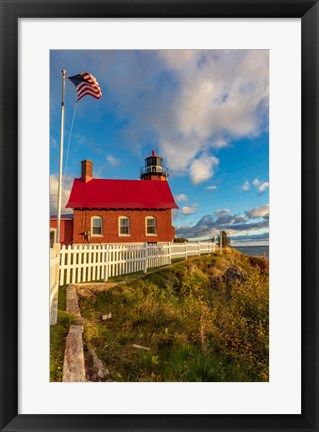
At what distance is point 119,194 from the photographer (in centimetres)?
248

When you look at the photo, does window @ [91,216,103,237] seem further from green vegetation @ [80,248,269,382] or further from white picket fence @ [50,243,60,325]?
green vegetation @ [80,248,269,382]

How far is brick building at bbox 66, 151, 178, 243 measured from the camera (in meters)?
2.30

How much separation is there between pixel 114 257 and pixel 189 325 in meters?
1.00

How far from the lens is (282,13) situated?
5.48 ft

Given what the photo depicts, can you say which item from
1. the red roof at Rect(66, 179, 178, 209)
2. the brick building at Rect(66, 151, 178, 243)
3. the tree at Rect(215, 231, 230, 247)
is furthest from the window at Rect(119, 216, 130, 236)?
the tree at Rect(215, 231, 230, 247)

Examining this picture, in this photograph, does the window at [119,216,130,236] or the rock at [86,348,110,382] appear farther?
the window at [119,216,130,236]

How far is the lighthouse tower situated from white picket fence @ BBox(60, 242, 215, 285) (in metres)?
0.69

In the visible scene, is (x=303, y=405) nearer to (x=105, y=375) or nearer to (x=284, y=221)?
(x=284, y=221)

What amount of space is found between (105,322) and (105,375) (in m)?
0.40

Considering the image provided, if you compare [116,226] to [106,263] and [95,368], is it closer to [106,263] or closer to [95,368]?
[106,263]

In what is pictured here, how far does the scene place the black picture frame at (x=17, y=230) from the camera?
5.27 ft

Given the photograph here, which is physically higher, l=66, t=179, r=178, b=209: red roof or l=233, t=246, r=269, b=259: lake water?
l=66, t=179, r=178, b=209: red roof

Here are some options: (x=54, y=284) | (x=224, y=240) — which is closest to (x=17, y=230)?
(x=54, y=284)

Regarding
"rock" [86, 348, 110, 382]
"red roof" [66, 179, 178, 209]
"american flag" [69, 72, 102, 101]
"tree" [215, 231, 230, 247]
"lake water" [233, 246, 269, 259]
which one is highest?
"american flag" [69, 72, 102, 101]
